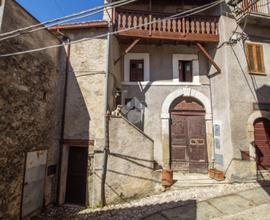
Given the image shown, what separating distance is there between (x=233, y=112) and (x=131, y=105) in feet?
13.6

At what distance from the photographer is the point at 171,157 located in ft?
30.8

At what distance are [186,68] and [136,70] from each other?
2.39m

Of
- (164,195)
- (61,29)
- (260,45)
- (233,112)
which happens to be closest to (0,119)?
(61,29)

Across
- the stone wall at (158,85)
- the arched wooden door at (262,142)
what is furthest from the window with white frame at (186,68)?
the arched wooden door at (262,142)

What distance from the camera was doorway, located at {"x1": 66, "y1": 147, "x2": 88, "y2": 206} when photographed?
7953 mm

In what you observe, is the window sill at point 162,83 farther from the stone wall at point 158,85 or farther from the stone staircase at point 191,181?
the stone staircase at point 191,181

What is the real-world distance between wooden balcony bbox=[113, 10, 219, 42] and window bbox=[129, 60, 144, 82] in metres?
1.44

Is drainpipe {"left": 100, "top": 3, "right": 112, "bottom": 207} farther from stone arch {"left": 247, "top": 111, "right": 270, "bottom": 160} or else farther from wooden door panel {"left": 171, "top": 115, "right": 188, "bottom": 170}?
stone arch {"left": 247, "top": 111, "right": 270, "bottom": 160}

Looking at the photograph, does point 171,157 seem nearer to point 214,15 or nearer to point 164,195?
point 164,195

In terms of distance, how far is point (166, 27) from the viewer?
9.27 m

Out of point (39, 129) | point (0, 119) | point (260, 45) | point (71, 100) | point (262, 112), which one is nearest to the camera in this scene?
point (0, 119)

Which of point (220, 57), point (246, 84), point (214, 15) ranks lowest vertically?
point (246, 84)

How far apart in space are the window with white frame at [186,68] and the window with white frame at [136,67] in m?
1.32

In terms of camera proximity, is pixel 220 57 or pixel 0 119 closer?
pixel 0 119
